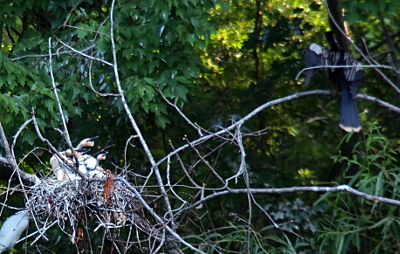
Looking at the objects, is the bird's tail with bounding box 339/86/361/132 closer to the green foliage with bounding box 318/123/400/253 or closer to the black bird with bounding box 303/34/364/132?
the black bird with bounding box 303/34/364/132

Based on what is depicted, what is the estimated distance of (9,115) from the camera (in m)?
6.32

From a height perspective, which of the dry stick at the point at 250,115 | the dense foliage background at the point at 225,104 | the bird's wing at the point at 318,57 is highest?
the dry stick at the point at 250,115

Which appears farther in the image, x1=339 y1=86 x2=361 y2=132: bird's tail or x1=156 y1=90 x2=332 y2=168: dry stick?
x1=339 y1=86 x2=361 y2=132: bird's tail

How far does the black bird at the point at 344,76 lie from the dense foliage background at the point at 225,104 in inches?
12.0

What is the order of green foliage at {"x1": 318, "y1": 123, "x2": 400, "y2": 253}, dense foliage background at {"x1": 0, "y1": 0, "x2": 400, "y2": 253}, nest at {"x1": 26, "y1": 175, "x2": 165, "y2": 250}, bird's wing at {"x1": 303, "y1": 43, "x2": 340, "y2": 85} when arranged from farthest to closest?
1. bird's wing at {"x1": 303, "y1": 43, "x2": 340, "y2": 85}
2. dense foliage background at {"x1": 0, "y1": 0, "x2": 400, "y2": 253}
3. green foliage at {"x1": 318, "y1": 123, "x2": 400, "y2": 253}
4. nest at {"x1": 26, "y1": 175, "x2": 165, "y2": 250}

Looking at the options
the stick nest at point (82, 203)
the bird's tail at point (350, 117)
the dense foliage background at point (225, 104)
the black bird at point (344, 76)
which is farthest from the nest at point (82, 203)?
the bird's tail at point (350, 117)

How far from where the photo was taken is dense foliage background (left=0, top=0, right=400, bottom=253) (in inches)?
244

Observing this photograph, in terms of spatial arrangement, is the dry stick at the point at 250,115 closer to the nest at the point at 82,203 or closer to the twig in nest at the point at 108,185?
the twig in nest at the point at 108,185

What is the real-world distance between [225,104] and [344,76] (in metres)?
2.59

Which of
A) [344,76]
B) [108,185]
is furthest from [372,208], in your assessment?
[108,185]

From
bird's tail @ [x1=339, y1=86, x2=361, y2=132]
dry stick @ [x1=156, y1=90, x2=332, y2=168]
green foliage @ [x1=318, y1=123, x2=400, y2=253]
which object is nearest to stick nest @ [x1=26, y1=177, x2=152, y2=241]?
dry stick @ [x1=156, y1=90, x2=332, y2=168]

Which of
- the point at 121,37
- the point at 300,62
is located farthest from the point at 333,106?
the point at 121,37

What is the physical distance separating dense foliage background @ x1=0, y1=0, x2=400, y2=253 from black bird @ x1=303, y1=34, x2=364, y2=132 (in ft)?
1.00

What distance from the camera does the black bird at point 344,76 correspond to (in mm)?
6512
